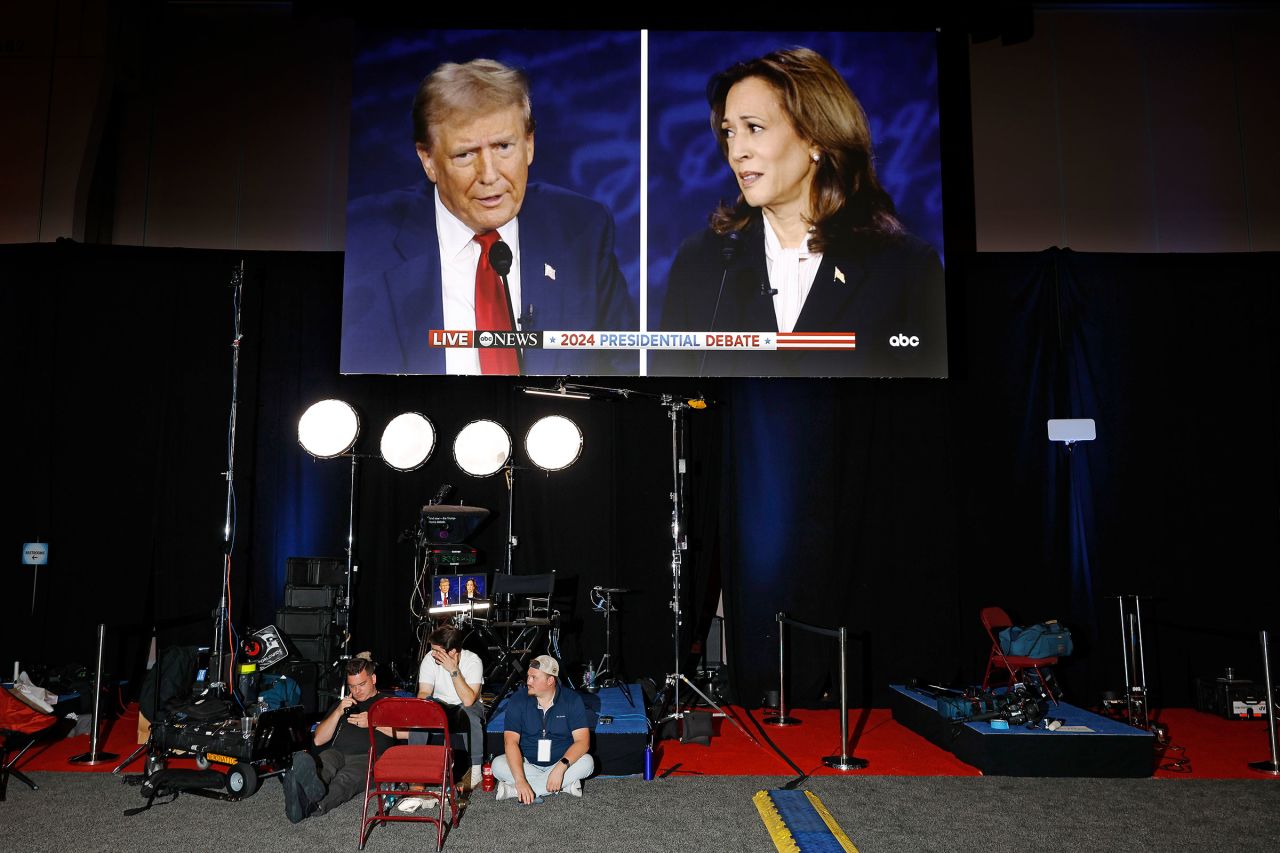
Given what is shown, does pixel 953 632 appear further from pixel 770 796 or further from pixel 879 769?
pixel 770 796

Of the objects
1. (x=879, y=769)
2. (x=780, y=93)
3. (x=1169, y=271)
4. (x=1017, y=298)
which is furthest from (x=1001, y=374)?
(x=879, y=769)

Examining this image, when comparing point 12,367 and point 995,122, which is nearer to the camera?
point 12,367

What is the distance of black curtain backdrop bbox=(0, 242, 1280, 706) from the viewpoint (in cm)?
734

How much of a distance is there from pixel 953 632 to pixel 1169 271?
364 centimetres

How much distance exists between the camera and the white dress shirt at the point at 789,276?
262 inches

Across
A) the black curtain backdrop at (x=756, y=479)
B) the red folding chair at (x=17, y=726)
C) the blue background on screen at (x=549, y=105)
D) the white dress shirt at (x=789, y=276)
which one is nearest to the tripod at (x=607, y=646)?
the black curtain backdrop at (x=756, y=479)

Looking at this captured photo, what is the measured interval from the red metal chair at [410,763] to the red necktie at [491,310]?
298cm

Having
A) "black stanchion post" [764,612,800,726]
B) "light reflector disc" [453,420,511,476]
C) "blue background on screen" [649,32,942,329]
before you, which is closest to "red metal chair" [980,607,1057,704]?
"black stanchion post" [764,612,800,726]

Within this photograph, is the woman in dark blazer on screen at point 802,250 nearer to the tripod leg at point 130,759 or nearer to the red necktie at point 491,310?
the red necktie at point 491,310

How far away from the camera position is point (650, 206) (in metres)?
6.77

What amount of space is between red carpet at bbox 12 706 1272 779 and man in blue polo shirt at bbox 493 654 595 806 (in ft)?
2.23

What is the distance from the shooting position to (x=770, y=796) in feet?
15.6

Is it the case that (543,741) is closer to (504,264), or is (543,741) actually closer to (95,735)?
(95,735)

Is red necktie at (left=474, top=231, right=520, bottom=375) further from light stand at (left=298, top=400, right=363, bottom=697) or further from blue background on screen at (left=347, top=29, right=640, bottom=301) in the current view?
light stand at (left=298, top=400, right=363, bottom=697)
